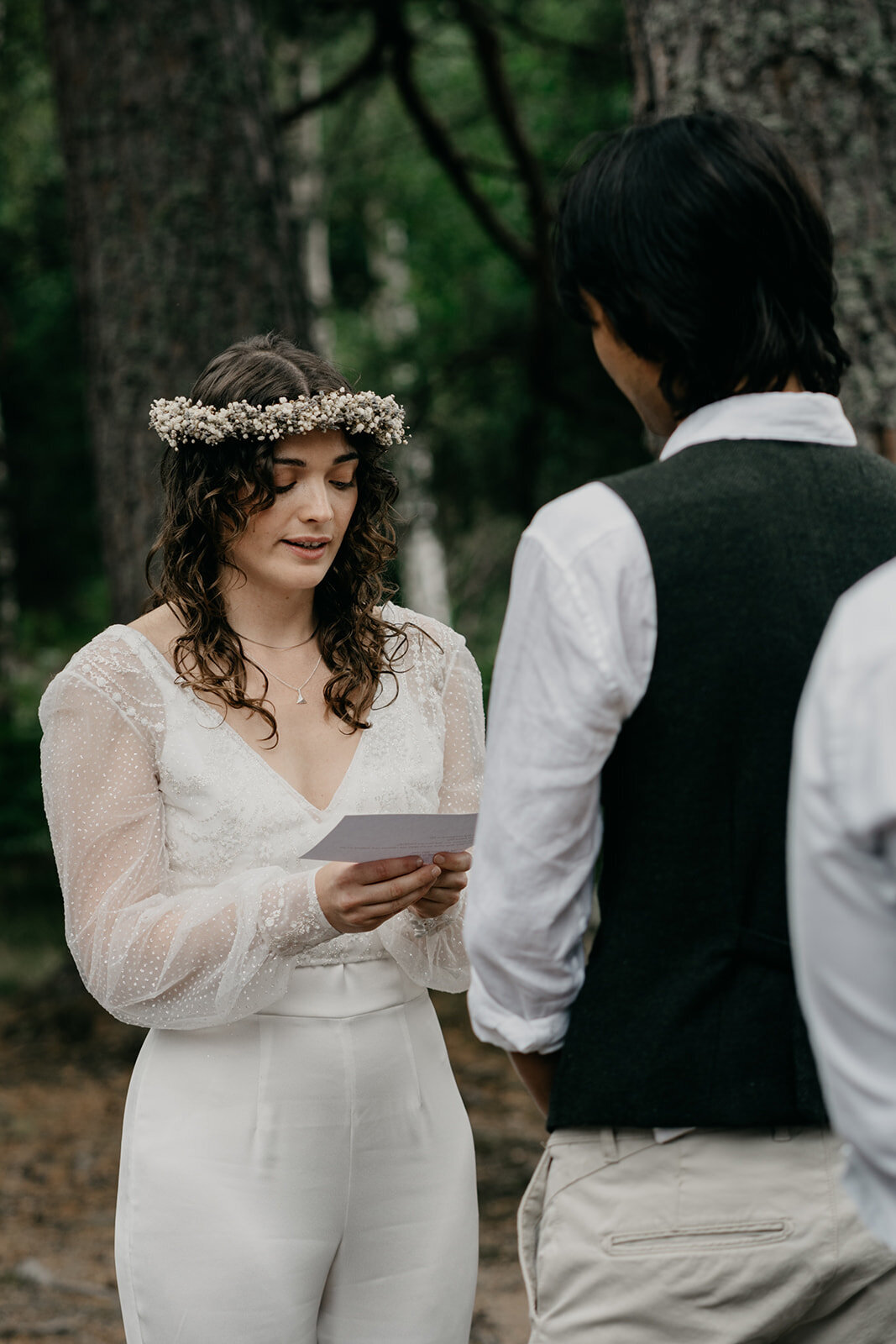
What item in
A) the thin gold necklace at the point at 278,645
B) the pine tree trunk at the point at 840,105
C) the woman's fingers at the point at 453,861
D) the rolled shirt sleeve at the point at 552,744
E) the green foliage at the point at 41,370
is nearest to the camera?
the rolled shirt sleeve at the point at 552,744

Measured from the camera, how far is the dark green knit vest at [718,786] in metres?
1.45

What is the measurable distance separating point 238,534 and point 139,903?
0.67 meters

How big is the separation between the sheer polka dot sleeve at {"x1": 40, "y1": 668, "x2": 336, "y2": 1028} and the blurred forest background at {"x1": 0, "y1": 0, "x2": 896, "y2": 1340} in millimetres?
859

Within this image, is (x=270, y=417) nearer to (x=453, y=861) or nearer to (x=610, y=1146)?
(x=453, y=861)

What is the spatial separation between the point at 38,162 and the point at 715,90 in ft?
34.3

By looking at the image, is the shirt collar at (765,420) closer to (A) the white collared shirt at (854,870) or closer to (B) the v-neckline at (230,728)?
(A) the white collared shirt at (854,870)

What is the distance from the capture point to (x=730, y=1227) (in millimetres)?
1497

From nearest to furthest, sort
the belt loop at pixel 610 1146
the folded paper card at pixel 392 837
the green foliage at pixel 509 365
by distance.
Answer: the belt loop at pixel 610 1146 < the folded paper card at pixel 392 837 < the green foliage at pixel 509 365

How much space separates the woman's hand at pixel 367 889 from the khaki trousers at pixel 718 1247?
704 mm

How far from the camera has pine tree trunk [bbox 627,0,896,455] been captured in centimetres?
330

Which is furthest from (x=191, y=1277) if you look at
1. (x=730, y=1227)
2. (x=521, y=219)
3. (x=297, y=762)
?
(x=521, y=219)

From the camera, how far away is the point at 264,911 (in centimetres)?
223

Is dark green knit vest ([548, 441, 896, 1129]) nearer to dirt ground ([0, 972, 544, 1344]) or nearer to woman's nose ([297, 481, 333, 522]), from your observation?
woman's nose ([297, 481, 333, 522])

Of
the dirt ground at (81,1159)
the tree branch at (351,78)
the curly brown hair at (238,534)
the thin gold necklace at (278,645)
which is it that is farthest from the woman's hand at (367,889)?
the tree branch at (351,78)
